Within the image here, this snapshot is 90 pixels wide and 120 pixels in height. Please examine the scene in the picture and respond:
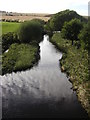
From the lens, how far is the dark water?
3036 centimetres

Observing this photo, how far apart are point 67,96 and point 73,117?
19.8ft

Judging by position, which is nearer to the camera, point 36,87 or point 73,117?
point 73,117

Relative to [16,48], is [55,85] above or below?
below

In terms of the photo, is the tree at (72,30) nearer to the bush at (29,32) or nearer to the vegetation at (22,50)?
the bush at (29,32)

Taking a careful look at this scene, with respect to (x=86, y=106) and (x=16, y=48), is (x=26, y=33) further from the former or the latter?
(x=86, y=106)

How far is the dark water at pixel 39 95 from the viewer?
3036cm

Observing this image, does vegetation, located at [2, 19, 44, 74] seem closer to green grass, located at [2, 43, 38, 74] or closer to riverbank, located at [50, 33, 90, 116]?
green grass, located at [2, 43, 38, 74]

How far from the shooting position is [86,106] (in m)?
30.5

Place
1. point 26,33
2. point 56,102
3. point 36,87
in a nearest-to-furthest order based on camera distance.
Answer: point 56,102
point 36,87
point 26,33

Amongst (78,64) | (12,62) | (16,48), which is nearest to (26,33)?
(16,48)

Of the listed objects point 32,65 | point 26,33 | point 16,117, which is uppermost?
point 26,33

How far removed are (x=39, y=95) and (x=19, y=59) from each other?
59.4 ft

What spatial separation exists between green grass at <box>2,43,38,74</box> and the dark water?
164 centimetres

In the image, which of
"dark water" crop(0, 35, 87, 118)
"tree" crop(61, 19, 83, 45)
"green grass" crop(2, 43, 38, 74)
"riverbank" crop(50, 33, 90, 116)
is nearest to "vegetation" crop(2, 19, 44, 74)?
"green grass" crop(2, 43, 38, 74)
